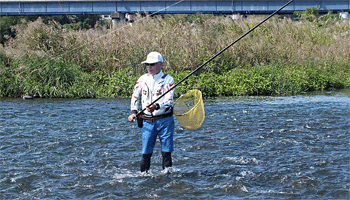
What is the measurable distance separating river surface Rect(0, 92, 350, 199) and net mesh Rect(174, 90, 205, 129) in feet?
2.87

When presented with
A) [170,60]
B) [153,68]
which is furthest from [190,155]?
[170,60]

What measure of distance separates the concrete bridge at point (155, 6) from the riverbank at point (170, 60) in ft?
123

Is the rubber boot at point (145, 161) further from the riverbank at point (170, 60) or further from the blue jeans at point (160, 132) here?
the riverbank at point (170, 60)

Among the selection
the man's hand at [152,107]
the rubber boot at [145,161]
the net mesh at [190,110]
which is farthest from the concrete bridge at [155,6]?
the man's hand at [152,107]

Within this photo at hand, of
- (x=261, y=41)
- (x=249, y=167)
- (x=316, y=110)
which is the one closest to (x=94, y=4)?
(x=261, y=41)

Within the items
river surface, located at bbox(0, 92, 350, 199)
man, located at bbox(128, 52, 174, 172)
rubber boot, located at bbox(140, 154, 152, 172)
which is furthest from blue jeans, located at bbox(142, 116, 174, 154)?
river surface, located at bbox(0, 92, 350, 199)

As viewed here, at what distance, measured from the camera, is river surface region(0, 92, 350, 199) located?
22.2ft

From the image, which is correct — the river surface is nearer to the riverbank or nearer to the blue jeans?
the blue jeans

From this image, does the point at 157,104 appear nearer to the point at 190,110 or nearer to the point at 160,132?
the point at 160,132

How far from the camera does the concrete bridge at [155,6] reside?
57.7 metres

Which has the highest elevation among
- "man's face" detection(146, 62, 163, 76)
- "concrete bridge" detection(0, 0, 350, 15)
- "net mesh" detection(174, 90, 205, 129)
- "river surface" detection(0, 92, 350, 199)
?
"concrete bridge" detection(0, 0, 350, 15)

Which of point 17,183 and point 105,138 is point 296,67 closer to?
point 105,138

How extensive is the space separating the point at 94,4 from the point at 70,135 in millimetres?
51249

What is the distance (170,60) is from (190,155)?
9.74 meters
